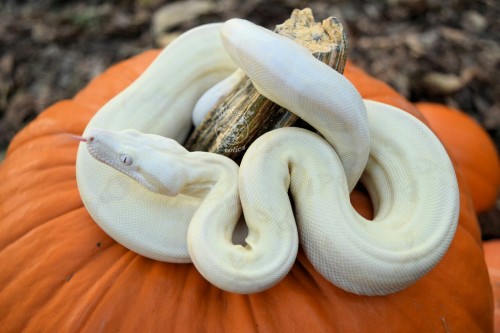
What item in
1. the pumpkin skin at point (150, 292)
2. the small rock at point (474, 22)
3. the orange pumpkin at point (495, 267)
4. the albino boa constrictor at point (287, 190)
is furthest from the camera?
the small rock at point (474, 22)

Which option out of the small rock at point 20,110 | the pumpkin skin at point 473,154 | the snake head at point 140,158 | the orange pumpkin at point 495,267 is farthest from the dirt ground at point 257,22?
the snake head at point 140,158

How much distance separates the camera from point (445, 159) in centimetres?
138

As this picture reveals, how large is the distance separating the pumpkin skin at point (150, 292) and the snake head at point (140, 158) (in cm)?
26

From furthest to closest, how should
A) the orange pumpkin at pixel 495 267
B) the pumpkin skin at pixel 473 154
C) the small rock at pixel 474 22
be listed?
the small rock at pixel 474 22 < the pumpkin skin at pixel 473 154 < the orange pumpkin at pixel 495 267

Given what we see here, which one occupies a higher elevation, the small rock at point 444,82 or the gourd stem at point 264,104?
the gourd stem at point 264,104

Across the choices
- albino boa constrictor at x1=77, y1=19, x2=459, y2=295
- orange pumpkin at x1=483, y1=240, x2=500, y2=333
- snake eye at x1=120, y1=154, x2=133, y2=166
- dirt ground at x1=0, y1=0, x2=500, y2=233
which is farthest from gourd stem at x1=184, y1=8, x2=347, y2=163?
dirt ground at x1=0, y1=0, x2=500, y2=233

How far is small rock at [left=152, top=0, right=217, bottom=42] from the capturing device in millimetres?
3361

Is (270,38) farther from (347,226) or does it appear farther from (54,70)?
(54,70)

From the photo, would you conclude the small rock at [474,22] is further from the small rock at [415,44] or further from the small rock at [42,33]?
the small rock at [42,33]

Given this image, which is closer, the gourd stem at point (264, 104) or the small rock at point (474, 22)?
the gourd stem at point (264, 104)

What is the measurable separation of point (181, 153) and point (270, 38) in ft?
1.24

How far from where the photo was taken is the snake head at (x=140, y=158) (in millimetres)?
1229

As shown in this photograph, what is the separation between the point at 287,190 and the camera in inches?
51.4

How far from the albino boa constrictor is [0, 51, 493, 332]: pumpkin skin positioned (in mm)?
107
